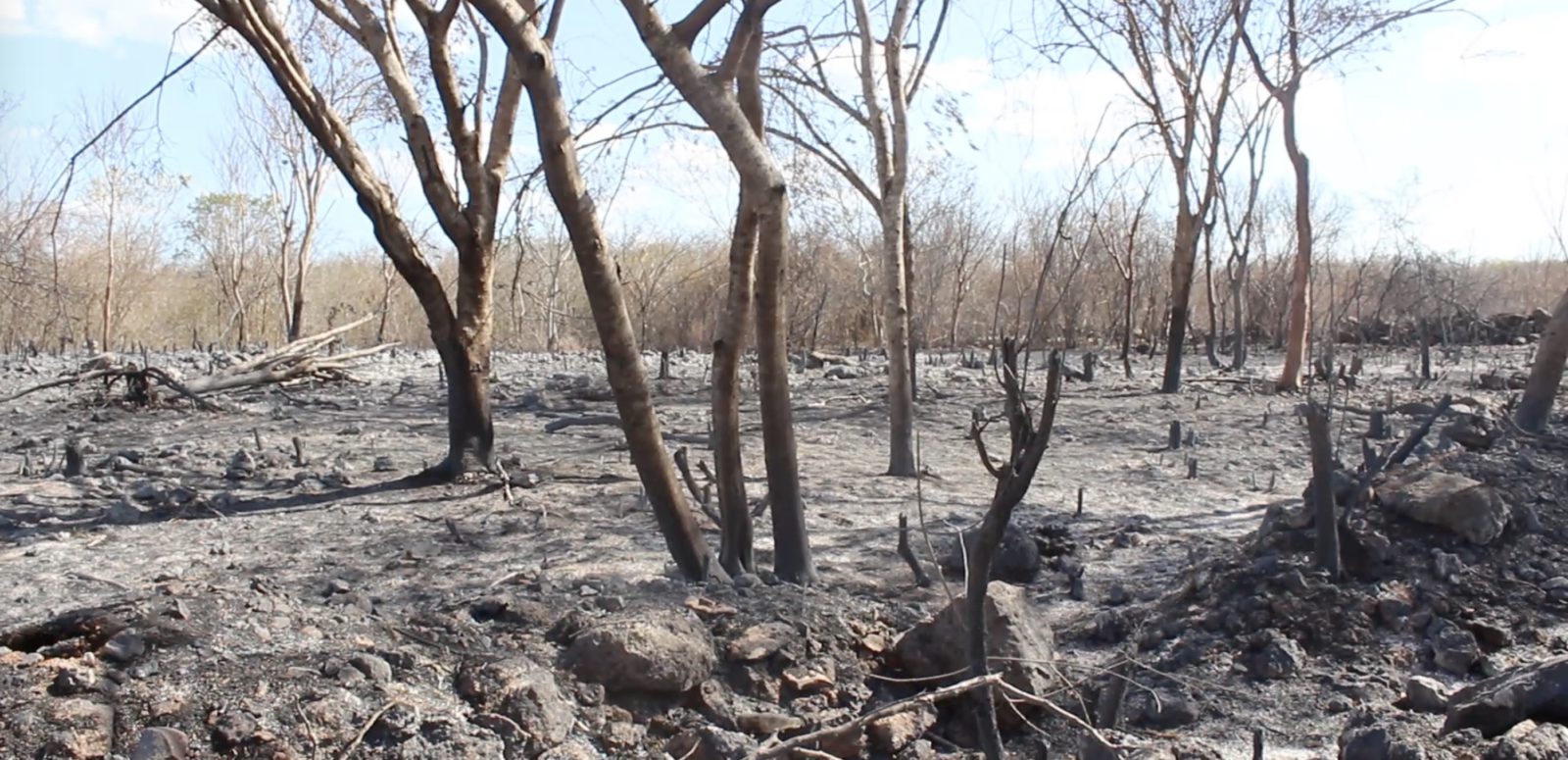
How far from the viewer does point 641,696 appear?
350 cm

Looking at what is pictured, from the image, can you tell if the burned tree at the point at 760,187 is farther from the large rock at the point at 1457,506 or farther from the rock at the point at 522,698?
the large rock at the point at 1457,506

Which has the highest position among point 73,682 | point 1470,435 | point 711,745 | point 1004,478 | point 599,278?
point 599,278

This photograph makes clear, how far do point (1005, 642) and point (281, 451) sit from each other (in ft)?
19.3

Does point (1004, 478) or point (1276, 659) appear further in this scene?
point (1276, 659)

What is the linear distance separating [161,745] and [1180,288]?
11754mm

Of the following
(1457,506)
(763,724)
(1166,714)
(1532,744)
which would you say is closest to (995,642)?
(1166,714)

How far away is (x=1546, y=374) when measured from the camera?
8.04 metres

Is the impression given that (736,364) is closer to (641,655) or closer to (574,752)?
(641,655)

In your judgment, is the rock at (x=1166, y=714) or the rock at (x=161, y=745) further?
the rock at (x=1166, y=714)

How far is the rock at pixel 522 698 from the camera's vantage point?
317 cm

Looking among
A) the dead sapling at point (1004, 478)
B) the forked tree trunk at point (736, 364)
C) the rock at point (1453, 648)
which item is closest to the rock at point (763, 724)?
the dead sapling at point (1004, 478)

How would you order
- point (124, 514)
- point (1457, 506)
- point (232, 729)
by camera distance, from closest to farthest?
point (232, 729) → point (1457, 506) → point (124, 514)

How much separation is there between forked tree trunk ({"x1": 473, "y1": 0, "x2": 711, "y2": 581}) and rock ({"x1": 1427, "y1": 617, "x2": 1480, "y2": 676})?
2.45 m

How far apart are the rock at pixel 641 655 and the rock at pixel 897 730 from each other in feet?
1.63
